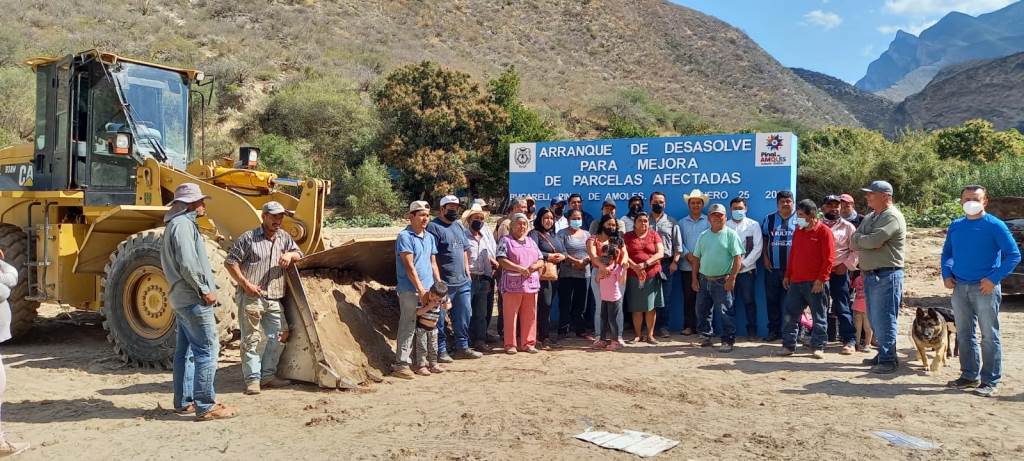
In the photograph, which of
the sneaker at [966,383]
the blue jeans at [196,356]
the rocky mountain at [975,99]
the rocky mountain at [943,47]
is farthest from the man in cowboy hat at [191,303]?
the rocky mountain at [943,47]

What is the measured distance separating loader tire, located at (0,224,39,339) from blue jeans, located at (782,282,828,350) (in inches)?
330

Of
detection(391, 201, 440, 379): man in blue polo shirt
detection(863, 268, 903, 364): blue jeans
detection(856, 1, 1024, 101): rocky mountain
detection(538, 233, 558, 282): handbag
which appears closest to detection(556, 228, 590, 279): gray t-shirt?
detection(538, 233, 558, 282): handbag

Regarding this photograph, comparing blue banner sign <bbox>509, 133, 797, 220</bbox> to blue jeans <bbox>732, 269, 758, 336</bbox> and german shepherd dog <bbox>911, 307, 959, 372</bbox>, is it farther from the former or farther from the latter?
german shepherd dog <bbox>911, 307, 959, 372</bbox>

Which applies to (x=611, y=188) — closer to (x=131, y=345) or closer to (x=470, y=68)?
(x=131, y=345)

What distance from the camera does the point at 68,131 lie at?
303 inches

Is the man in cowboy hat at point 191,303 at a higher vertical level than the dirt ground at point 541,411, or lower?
higher

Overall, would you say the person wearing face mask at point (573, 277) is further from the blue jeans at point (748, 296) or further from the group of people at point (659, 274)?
the blue jeans at point (748, 296)

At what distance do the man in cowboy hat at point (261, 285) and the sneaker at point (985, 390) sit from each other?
5775 mm

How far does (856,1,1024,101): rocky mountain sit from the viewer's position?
450 feet

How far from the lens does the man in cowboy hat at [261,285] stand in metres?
5.79

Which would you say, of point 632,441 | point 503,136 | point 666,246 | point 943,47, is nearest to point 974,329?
point 666,246

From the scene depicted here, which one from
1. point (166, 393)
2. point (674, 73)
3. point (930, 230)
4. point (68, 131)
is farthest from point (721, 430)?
point (674, 73)

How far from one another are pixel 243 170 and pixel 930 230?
16.5m

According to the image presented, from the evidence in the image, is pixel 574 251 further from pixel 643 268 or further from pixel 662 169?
pixel 662 169
